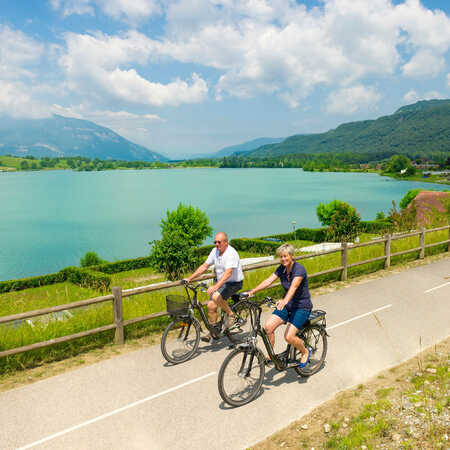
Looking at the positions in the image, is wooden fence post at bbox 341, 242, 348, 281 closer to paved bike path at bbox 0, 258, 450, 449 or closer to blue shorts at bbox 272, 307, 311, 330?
paved bike path at bbox 0, 258, 450, 449

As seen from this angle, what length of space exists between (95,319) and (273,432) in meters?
4.33

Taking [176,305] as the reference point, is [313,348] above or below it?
below

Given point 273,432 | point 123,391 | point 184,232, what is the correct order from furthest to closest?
point 184,232
point 123,391
point 273,432

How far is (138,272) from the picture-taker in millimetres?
28391

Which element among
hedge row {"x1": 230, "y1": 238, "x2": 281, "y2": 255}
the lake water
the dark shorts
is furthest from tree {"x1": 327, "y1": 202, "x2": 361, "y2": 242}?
the dark shorts

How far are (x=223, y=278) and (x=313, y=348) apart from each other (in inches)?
67.6

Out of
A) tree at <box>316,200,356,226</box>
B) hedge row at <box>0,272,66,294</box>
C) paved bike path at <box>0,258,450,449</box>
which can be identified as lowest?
hedge row at <box>0,272,66,294</box>

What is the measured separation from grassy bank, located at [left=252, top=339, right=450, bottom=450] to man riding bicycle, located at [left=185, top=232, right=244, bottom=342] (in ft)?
7.24

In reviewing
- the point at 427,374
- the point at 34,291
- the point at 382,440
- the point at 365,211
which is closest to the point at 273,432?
the point at 382,440

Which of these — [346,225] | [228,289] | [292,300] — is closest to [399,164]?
[346,225]

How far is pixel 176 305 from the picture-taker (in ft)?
20.8

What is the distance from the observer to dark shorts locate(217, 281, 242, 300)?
675cm

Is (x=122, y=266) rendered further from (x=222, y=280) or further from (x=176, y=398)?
(x=176, y=398)

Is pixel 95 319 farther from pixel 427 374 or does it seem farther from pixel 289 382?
pixel 427 374
